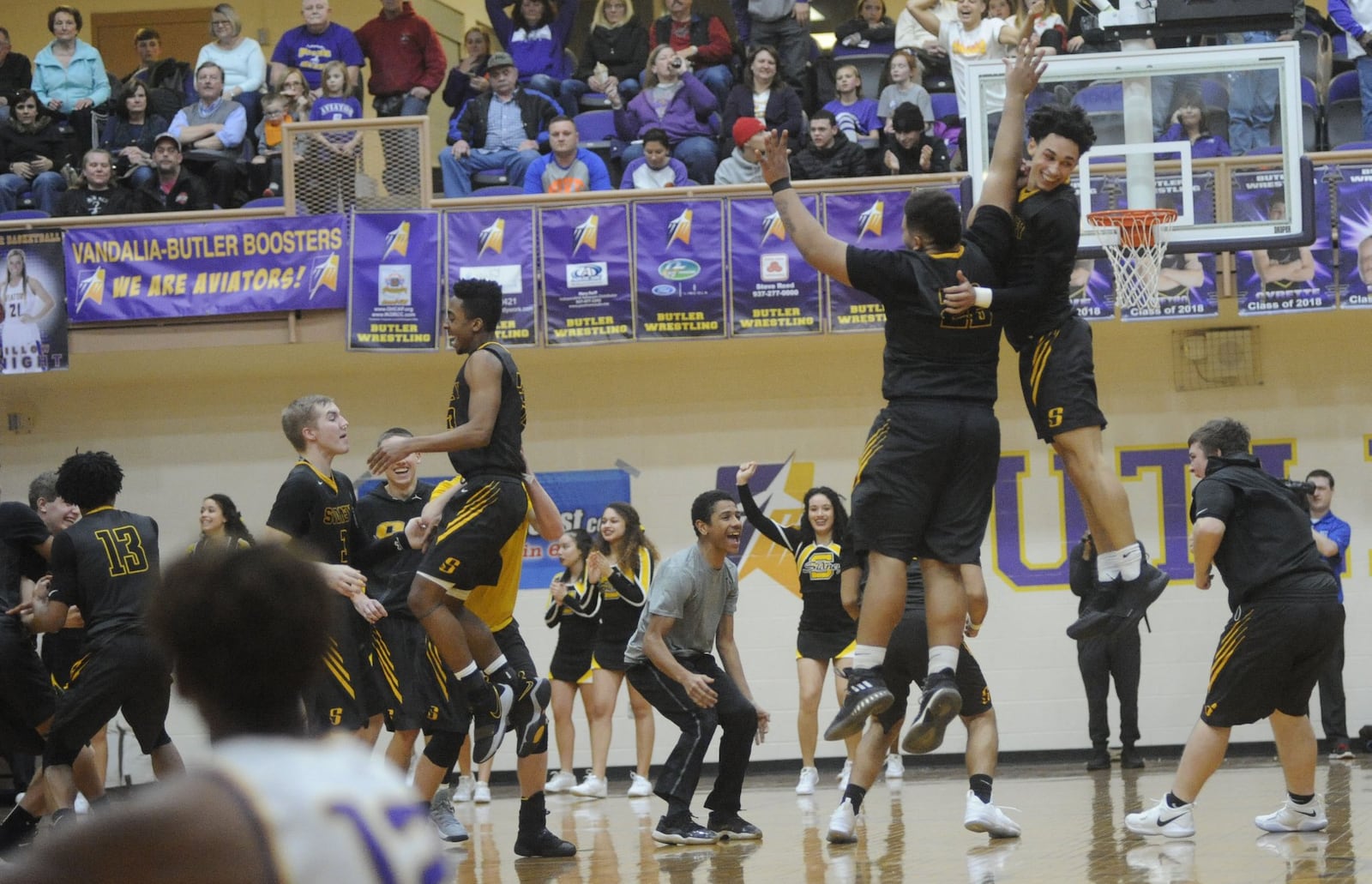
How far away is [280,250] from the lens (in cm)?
1266

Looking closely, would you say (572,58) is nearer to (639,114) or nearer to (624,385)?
(639,114)

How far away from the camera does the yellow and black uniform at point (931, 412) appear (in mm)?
6012

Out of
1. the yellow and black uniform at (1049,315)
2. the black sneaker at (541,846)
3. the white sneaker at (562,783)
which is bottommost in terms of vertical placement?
the white sneaker at (562,783)

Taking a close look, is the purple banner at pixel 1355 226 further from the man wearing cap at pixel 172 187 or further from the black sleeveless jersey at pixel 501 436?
the man wearing cap at pixel 172 187

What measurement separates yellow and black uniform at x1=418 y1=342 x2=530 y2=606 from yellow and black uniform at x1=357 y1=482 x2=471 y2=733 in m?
1.25

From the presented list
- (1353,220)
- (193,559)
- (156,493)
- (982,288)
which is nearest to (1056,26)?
(1353,220)

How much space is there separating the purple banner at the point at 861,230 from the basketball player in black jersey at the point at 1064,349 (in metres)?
6.00

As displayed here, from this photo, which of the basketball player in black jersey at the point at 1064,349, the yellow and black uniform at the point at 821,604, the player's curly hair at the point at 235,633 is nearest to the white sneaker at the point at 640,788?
the yellow and black uniform at the point at 821,604

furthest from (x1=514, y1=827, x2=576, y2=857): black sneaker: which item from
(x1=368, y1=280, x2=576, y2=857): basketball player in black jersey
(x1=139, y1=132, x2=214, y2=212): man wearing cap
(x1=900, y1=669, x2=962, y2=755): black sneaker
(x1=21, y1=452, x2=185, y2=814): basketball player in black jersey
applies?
(x1=139, y1=132, x2=214, y2=212): man wearing cap

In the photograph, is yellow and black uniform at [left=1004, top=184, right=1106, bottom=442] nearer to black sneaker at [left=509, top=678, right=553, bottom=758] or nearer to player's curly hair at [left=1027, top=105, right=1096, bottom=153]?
player's curly hair at [left=1027, top=105, right=1096, bottom=153]

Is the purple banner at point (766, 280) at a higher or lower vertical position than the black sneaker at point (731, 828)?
higher

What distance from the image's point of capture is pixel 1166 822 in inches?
274

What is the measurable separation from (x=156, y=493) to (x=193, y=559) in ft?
42.1

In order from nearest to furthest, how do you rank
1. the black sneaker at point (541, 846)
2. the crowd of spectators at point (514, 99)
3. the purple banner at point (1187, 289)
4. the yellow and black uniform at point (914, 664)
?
the black sneaker at point (541, 846)
the yellow and black uniform at point (914, 664)
the purple banner at point (1187, 289)
the crowd of spectators at point (514, 99)
